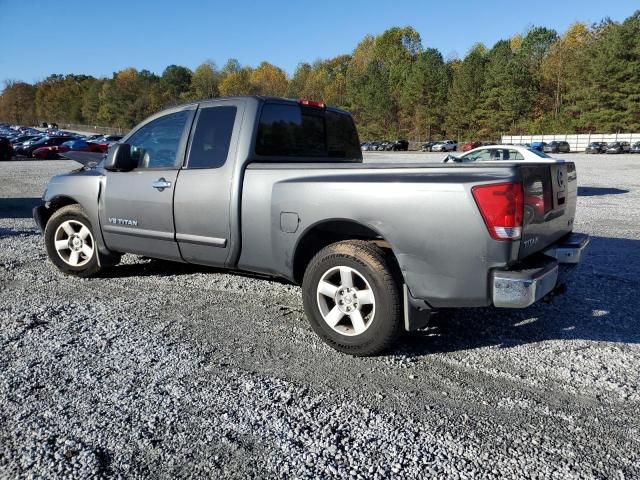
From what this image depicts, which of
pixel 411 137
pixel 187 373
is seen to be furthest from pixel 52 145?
pixel 411 137

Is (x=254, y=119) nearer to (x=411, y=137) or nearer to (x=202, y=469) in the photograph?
(x=202, y=469)

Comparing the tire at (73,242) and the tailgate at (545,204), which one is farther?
the tire at (73,242)

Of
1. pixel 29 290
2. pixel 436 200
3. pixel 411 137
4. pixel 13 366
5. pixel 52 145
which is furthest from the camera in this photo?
pixel 411 137

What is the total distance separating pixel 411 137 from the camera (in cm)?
9175

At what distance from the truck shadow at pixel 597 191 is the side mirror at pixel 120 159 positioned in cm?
1354

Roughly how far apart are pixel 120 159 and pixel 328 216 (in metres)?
2.48

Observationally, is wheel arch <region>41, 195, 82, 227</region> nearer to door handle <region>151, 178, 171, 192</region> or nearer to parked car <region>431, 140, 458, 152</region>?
door handle <region>151, 178, 171, 192</region>

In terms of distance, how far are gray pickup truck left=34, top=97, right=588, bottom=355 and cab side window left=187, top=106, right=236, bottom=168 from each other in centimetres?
1

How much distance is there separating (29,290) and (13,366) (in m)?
2.05

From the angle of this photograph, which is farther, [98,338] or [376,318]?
[98,338]

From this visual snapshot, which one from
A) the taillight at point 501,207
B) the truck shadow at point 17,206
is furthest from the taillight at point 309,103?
the truck shadow at point 17,206

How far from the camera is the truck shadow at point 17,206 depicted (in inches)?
435

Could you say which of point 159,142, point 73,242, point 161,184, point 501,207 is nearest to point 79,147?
point 73,242

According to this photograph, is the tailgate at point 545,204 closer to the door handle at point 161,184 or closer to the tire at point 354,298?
the tire at point 354,298
